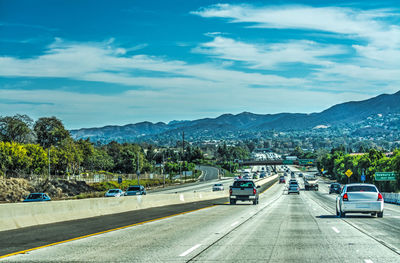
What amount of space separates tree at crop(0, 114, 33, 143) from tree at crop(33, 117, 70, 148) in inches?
198

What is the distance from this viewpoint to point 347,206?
24.1m

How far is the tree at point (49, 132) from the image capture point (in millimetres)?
121062

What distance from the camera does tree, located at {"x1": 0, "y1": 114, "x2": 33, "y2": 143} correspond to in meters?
112

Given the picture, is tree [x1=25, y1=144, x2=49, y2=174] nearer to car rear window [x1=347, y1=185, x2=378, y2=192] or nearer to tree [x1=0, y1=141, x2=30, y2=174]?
tree [x1=0, y1=141, x2=30, y2=174]

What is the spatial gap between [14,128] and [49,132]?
957cm

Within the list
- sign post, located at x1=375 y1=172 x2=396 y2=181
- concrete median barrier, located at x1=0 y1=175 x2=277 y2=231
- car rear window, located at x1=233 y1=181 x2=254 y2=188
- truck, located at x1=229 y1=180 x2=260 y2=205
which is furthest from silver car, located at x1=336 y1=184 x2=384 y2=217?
sign post, located at x1=375 y1=172 x2=396 y2=181

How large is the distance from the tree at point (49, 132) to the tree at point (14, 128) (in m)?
5.04

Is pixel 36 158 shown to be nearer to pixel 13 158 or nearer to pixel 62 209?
pixel 13 158

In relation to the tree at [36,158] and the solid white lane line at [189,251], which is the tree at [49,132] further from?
the solid white lane line at [189,251]

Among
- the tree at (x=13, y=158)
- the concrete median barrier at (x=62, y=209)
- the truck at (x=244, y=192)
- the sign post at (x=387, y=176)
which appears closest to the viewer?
the concrete median barrier at (x=62, y=209)

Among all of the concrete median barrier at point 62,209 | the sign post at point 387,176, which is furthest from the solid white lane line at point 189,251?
the sign post at point 387,176

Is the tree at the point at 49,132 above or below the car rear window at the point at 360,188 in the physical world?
above

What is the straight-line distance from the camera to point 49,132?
121 meters

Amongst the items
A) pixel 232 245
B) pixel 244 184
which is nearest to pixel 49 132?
pixel 244 184
